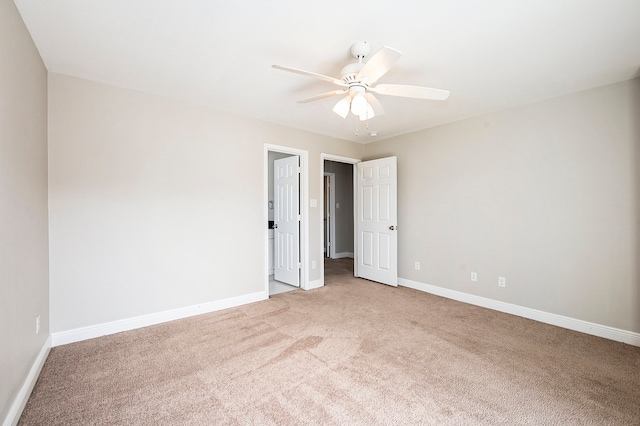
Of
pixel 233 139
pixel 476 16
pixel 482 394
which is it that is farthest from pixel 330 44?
pixel 482 394

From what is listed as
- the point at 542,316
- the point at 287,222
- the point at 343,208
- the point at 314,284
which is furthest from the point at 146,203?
the point at 343,208

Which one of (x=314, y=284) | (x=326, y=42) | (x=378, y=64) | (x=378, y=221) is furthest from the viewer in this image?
(x=378, y=221)

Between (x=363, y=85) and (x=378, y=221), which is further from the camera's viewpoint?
(x=378, y=221)

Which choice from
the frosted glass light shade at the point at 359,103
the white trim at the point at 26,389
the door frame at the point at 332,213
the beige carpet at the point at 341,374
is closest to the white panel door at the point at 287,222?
the beige carpet at the point at 341,374

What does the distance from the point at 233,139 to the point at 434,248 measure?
3.09 meters

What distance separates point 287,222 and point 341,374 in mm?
2778

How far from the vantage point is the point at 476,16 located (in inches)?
72.6

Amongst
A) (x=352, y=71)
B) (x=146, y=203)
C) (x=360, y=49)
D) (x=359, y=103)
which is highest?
Result: (x=360, y=49)

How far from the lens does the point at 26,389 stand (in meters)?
1.90

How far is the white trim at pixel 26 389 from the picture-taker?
165cm

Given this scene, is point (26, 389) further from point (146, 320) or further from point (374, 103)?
point (374, 103)

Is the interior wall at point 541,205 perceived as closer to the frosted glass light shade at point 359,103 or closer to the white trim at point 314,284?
the white trim at point 314,284

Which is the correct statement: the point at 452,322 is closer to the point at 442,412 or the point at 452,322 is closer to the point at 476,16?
the point at 442,412

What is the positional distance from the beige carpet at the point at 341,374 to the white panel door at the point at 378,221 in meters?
1.43
